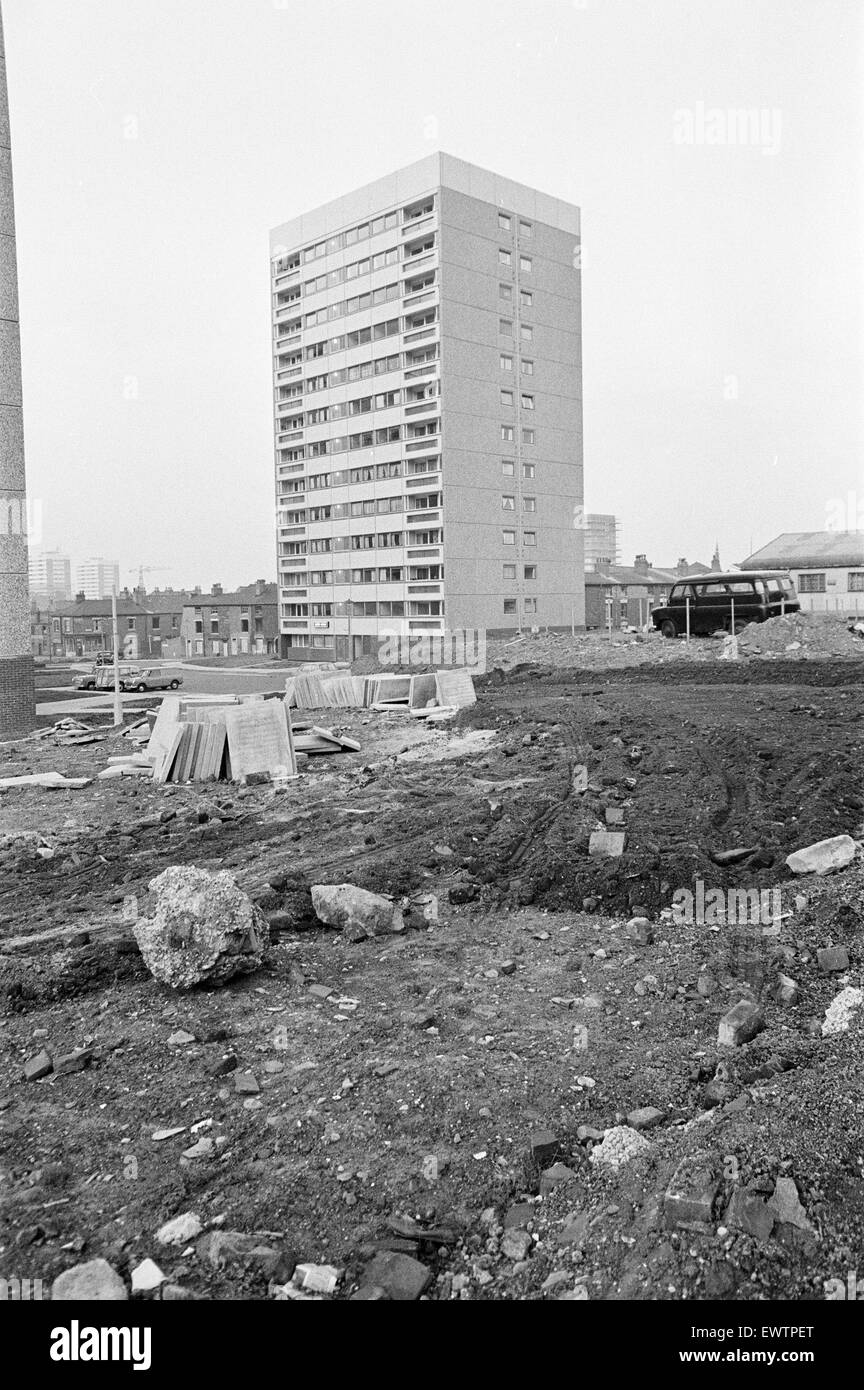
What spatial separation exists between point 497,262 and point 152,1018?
59368 millimetres

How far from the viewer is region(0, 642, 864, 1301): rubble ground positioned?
138 inches

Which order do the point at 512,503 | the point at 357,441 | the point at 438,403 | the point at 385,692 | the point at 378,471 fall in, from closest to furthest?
1. the point at 385,692
2. the point at 438,403
3. the point at 512,503
4. the point at 378,471
5. the point at 357,441

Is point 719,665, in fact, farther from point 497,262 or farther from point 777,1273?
point 497,262

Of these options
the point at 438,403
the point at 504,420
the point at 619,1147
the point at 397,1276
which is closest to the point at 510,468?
the point at 504,420

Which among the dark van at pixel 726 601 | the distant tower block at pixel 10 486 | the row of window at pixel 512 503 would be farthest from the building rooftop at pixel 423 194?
the distant tower block at pixel 10 486

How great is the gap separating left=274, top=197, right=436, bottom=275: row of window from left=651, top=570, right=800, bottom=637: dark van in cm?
3590

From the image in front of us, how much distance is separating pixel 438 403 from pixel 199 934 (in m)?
53.1

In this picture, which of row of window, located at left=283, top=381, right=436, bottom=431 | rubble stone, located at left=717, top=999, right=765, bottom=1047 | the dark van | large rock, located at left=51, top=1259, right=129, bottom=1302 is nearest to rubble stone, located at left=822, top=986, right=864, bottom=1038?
rubble stone, located at left=717, top=999, right=765, bottom=1047

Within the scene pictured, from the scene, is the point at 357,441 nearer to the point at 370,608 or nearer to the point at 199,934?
the point at 370,608

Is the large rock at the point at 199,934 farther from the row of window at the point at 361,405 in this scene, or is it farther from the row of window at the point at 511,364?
the row of window at the point at 511,364

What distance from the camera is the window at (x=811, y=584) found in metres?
54.2

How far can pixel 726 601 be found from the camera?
98.7 feet

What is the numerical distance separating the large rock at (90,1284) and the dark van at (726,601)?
28.4m
